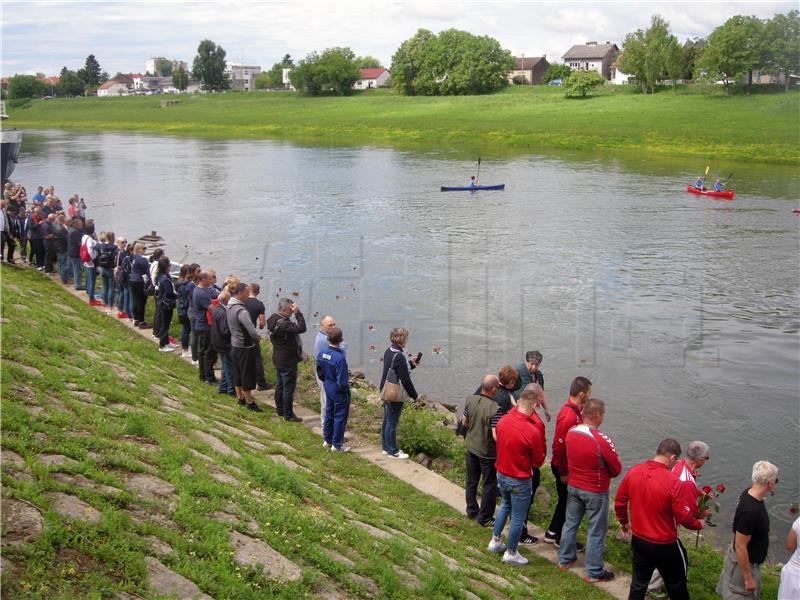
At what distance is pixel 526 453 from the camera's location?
337 inches

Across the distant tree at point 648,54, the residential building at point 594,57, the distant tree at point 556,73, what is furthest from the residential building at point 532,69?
the distant tree at point 648,54

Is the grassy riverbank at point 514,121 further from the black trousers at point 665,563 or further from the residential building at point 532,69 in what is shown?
the black trousers at point 665,563

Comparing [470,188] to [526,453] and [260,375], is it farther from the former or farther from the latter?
[526,453]

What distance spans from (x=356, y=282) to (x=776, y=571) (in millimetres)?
17824

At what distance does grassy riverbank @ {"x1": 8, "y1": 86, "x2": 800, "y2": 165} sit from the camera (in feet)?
235

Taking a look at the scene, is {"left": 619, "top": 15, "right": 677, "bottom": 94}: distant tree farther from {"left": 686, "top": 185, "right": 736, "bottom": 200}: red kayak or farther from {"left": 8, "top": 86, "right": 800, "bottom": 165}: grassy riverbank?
{"left": 686, "top": 185, "right": 736, "bottom": 200}: red kayak

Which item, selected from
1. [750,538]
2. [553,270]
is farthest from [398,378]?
[553,270]

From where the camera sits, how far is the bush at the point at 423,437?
11984 mm

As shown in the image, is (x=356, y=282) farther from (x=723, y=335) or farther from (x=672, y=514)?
(x=672, y=514)

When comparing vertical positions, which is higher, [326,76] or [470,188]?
[326,76]

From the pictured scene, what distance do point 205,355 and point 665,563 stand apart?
28.9 ft

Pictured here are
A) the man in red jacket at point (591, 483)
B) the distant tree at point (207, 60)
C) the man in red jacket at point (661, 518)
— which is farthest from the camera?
the distant tree at point (207, 60)

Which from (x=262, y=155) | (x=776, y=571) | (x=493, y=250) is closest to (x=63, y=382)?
(x=776, y=571)

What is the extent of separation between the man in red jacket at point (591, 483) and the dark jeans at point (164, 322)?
31.0 feet
